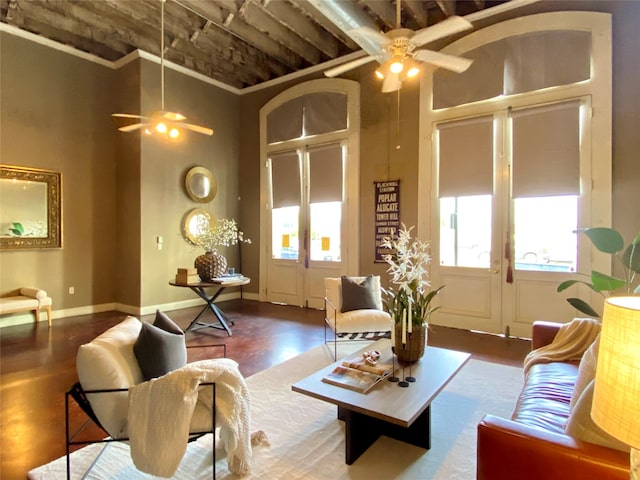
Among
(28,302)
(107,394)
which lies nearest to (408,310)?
(107,394)

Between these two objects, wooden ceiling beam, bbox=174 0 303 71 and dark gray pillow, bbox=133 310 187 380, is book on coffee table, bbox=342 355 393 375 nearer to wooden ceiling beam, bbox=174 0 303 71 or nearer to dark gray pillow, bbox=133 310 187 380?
dark gray pillow, bbox=133 310 187 380

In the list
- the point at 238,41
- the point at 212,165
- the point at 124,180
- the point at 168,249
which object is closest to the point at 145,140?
the point at 124,180

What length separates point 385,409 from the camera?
6.34 feet

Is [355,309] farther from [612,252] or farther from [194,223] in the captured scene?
[194,223]

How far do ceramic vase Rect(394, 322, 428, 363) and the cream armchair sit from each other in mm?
1164

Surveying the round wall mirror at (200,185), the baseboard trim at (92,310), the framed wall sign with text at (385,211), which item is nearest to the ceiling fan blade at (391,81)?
the framed wall sign with text at (385,211)

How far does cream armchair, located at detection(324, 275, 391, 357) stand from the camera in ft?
12.6

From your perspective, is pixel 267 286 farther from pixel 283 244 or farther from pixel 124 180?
pixel 124 180

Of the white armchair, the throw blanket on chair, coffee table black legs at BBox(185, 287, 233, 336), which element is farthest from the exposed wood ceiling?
the white armchair

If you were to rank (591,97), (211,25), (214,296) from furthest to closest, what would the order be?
Result: (211,25)
(214,296)
(591,97)

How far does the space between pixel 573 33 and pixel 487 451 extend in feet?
16.3

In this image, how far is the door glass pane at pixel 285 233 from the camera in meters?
6.77

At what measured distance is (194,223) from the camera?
6.60 m

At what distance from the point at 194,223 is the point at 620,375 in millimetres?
6488
